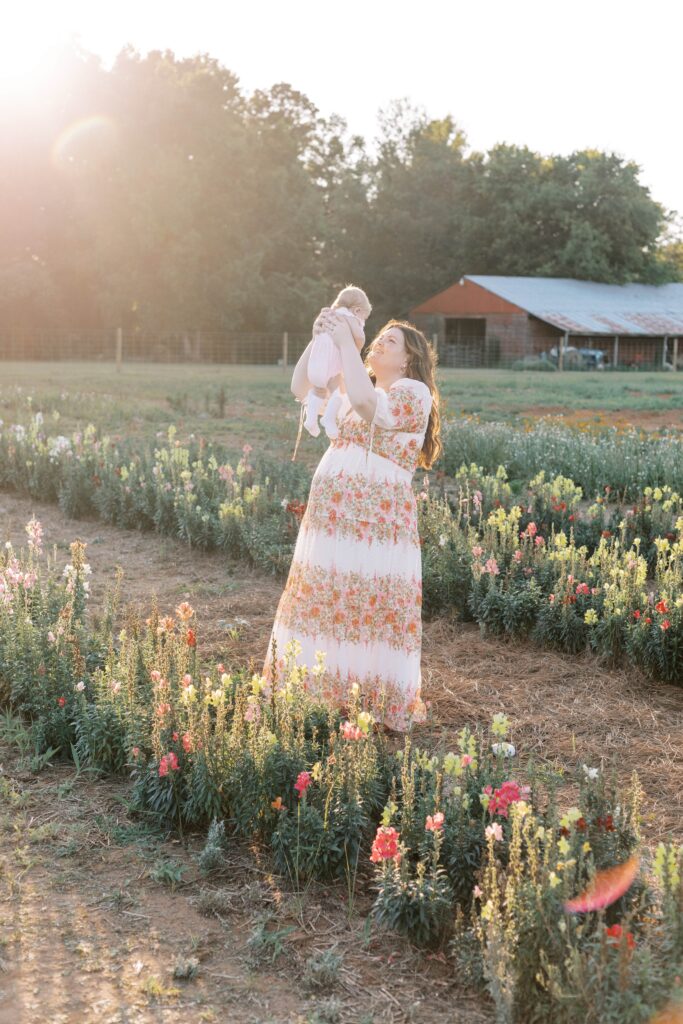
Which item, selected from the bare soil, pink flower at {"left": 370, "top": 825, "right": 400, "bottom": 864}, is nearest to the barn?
the bare soil

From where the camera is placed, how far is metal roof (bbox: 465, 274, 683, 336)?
135 feet

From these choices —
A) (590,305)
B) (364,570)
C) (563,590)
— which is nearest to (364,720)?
(364,570)

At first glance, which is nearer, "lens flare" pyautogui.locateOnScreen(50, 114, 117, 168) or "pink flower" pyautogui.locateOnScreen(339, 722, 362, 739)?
"pink flower" pyautogui.locateOnScreen(339, 722, 362, 739)

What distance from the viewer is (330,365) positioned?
14.4 feet

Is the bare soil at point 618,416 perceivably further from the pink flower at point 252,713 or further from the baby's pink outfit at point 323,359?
the pink flower at point 252,713

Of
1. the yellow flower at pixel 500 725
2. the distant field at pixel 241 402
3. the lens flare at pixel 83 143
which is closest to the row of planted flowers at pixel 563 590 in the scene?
the yellow flower at pixel 500 725

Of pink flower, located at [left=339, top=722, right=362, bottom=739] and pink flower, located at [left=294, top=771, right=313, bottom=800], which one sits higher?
pink flower, located at [left=339, top=722, right=362, bottom=739]

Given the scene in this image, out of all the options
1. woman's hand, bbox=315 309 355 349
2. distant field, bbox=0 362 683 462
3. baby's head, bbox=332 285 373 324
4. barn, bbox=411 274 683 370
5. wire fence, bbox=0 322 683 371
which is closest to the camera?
woman's hand, bbox=315 309 355 349

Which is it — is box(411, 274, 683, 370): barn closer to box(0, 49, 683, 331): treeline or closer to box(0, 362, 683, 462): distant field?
box(0, 49, 683, 331): treeline

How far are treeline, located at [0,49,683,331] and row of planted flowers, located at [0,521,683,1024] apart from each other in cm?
3702

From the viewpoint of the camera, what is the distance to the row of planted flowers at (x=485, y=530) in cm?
579

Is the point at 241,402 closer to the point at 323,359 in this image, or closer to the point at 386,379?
the point at 386,379

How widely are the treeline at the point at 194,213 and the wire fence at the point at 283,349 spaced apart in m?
2.06

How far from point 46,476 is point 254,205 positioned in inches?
1372
